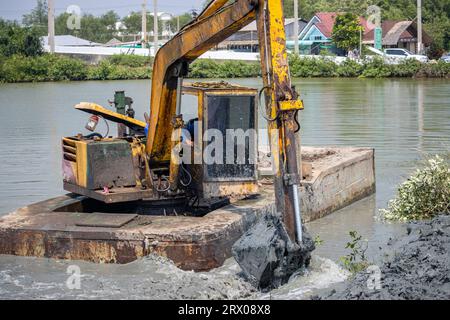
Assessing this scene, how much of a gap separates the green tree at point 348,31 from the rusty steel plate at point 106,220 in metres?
55.4

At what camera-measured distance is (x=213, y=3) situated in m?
11.2

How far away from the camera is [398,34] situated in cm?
7212

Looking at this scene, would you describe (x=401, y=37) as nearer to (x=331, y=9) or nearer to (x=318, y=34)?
(x=318, y=34)

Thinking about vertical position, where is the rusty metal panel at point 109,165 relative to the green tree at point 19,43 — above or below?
below

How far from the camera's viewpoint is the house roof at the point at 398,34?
236 ft

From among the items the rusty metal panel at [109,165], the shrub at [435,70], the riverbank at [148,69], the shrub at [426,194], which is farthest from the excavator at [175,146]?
the riverbank at [148,69]

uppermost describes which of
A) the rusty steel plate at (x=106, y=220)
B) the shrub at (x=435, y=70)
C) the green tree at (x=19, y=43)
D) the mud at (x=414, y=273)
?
the green tree at (x=19, y=43)

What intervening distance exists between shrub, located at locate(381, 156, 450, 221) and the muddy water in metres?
0.47

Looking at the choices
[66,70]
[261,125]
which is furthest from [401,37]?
[261,125]

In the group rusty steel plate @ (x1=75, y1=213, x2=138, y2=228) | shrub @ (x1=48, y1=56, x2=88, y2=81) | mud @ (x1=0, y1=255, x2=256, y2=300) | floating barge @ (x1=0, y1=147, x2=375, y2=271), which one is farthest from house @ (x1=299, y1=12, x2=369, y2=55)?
mud @ (x1=0, y1=255, x2=256, y2=300)

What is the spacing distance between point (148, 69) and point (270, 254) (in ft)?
167

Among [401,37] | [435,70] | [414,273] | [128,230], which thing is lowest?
[414,273]

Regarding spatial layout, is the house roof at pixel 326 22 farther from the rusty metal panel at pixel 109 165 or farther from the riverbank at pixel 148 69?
the rusty metal panel at pixel 109 165
